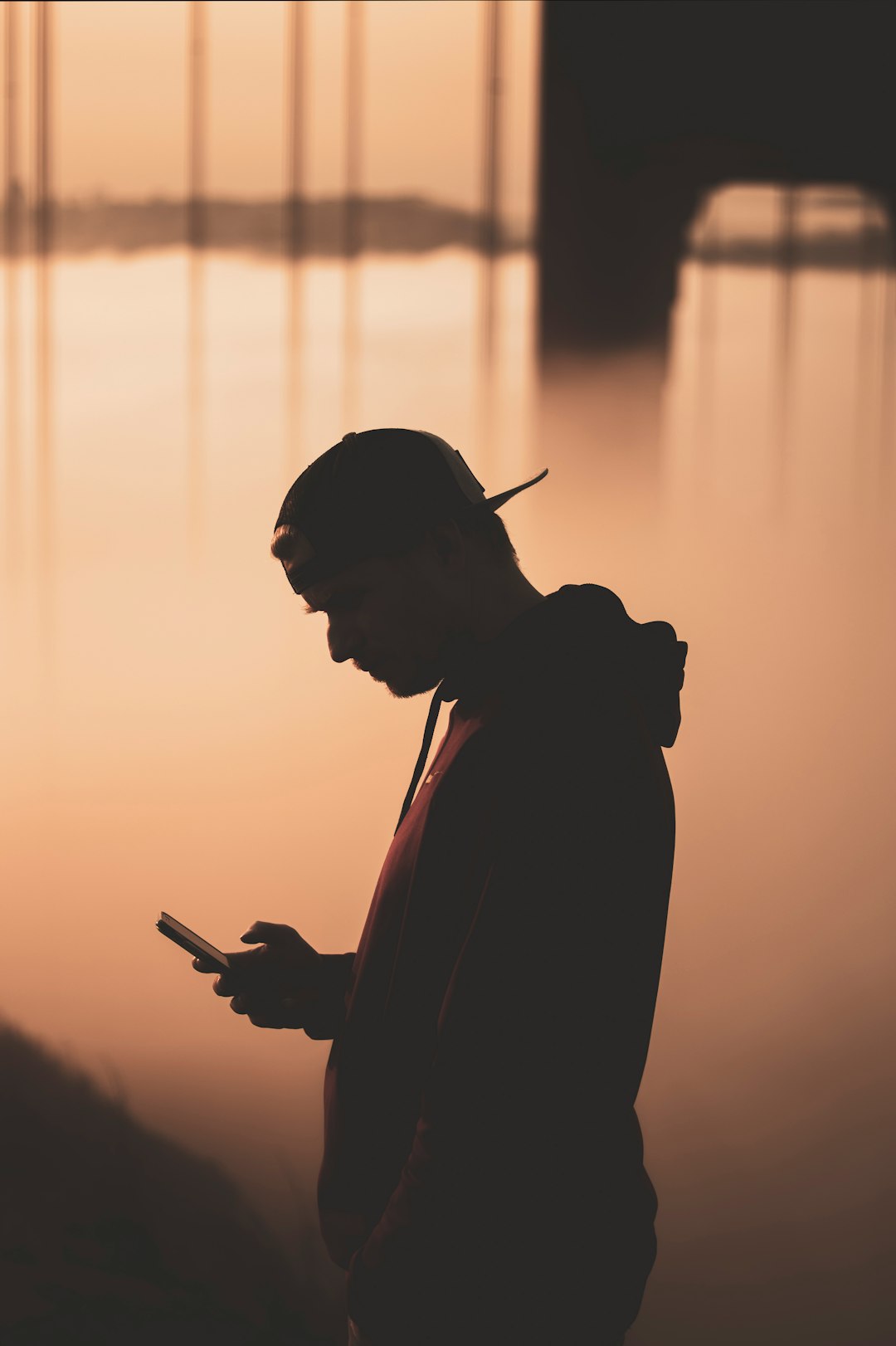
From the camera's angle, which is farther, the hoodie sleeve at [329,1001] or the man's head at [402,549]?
the hoodie sleeve at [329,1001]

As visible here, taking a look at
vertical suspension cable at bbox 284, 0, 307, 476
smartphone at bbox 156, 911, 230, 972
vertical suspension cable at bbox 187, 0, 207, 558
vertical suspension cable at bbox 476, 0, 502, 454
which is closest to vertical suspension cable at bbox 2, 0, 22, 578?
vertical suspension cable at bbox 187, 0, 207, 558

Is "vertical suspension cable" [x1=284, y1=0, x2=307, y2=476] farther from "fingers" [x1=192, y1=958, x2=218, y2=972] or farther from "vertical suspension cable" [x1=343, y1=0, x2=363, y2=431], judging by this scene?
"fingers" [x1=192, y1=958, x2=218, y2=972]

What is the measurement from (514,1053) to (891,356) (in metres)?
1.07

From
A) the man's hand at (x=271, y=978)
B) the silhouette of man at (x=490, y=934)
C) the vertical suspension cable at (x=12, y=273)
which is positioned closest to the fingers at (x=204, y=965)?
the man's hand at (x=271, y=978)

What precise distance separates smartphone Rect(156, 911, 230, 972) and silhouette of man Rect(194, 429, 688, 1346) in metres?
0.14

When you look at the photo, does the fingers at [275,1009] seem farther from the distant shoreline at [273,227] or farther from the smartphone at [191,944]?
the distant shoreline at [273,227]

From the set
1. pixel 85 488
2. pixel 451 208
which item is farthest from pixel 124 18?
pixel 85 488

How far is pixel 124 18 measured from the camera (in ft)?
4.82

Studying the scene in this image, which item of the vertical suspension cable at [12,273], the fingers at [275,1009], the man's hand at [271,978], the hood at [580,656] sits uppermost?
the vertical suspension cable at [12,273]

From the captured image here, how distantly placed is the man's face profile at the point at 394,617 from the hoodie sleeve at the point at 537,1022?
0.42ft

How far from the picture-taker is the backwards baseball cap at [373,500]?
76cm

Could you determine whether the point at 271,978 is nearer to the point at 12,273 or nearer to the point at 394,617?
the point at 394,617

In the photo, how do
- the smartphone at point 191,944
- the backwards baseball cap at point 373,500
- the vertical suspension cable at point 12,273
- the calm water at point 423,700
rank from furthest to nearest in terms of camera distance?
1. the vertical suspension cable at point 12,273
2. the calm water at point 423,700
3. the smartphone at point 191,944
4. the backwards baseball cap at point 373,500

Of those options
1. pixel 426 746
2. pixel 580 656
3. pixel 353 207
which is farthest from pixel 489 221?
pixel 580 656
